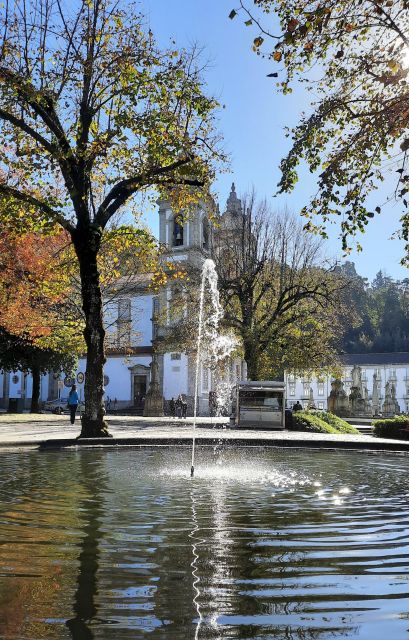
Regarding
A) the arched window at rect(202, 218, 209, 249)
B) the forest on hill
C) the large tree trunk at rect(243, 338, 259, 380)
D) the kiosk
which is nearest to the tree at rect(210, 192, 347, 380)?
the large tree trunk at rect(243, 338, 259, 380)

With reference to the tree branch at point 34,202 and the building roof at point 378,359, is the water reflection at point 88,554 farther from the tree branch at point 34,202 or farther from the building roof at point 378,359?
the building roof at point 378,359

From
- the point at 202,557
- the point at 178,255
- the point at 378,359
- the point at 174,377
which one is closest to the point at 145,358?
the point at 174,377

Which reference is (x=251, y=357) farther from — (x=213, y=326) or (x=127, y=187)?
(x=127, y=187)

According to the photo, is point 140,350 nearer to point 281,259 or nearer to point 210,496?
point 281,259

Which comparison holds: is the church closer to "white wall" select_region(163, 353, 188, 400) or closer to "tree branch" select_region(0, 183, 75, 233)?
"white wall" select_region(163, 353, 188, 400)

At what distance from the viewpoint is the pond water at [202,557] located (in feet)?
9.98

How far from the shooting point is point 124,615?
10.2 ft

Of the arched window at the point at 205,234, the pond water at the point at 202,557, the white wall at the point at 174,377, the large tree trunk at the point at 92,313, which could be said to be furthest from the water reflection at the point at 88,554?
the white wall at the point at 174,377

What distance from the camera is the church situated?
51.5 m

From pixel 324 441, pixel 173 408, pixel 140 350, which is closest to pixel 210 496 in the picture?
pixel 324 441

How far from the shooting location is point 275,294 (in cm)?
3894

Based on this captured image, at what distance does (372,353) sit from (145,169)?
289 ft

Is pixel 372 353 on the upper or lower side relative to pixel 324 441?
upper

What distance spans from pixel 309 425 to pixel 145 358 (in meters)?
31.9
